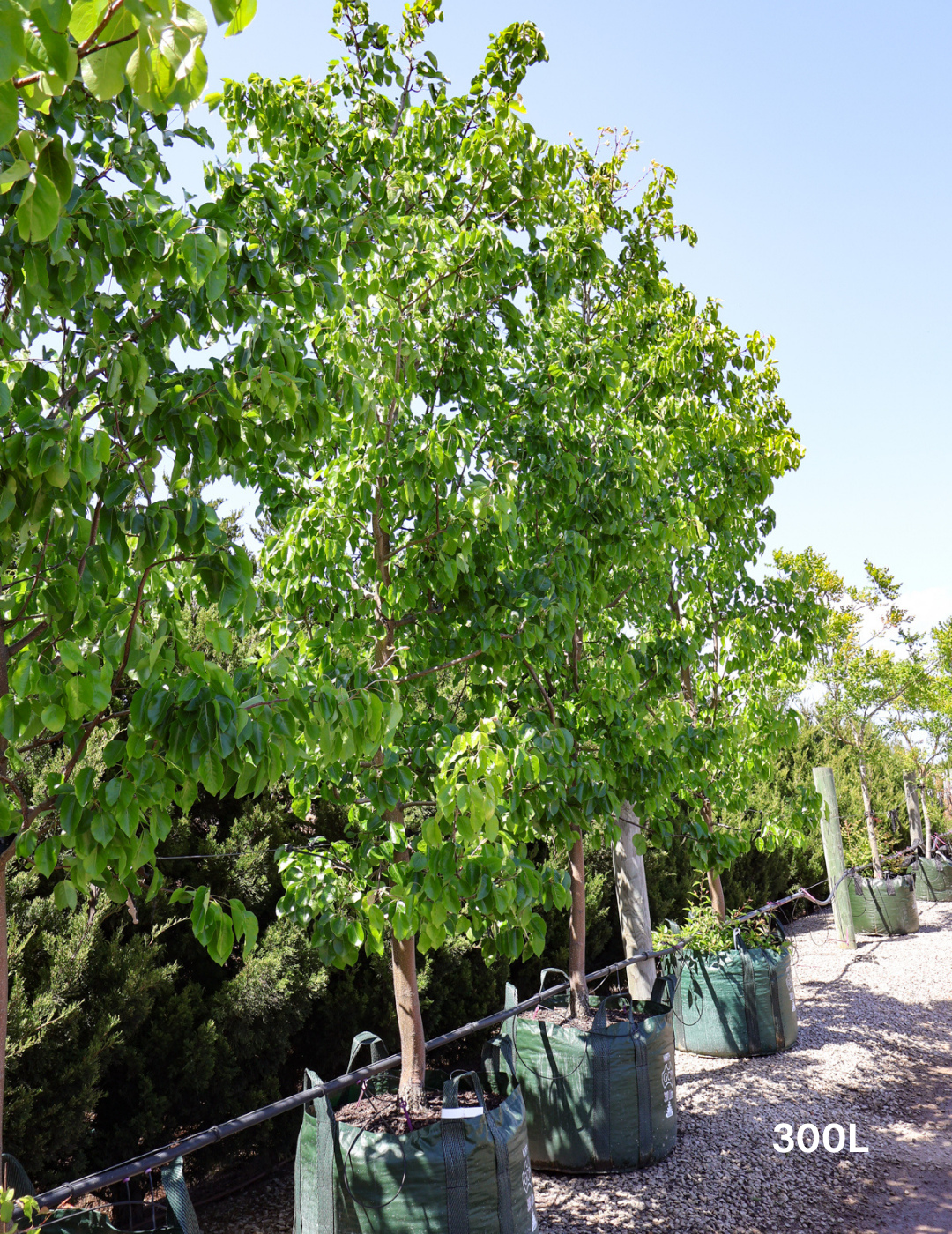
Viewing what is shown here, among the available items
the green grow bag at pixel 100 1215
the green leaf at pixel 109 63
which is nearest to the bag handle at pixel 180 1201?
the green grow bag at pixel 100 1215

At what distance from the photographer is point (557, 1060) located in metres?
4.21

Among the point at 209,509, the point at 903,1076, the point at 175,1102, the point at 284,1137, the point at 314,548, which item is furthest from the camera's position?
the point at 903,1076

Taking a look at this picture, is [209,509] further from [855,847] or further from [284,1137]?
[855,847]

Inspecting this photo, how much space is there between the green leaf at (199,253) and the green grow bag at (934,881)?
45.1 feet

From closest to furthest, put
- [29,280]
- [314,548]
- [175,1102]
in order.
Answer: [29,280] → [314,548] → [175,1102]

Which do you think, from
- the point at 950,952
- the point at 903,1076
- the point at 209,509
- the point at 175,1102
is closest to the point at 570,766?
the point at 209,509

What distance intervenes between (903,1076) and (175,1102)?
4.60 metres

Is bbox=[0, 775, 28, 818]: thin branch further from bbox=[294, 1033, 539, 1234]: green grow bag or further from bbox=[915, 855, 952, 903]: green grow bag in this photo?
bbox=[915, 855, 952, 903]: green grow bag

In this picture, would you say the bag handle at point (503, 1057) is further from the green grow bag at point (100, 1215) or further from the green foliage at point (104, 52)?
the green foliage at point (104, 52)

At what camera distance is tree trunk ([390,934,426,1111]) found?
11.2ft

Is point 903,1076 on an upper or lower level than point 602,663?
lower

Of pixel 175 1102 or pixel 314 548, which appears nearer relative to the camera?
pixel 314 548

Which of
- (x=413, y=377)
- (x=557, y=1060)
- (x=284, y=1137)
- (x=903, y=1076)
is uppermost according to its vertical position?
(x=413, y=377)

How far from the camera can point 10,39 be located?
A: 93cm
